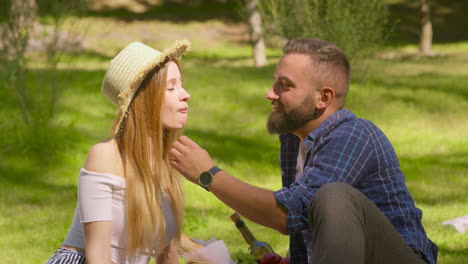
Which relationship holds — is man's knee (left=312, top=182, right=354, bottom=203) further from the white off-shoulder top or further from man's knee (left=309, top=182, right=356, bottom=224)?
the white off-shoulder top

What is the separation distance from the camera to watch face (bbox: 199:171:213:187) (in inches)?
123

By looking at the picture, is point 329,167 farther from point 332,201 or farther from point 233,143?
point 233,143

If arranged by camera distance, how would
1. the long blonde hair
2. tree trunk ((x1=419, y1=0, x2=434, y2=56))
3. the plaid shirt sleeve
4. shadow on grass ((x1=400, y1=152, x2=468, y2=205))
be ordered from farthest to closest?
tree trunk ((x1=419, y1=0, x2=434, y2=56)), shadow on grass ((x1=400, y1=152, x2=468, y2=205)), the long blonde hair, the plaid shirt sleeve

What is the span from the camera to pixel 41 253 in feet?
19.0

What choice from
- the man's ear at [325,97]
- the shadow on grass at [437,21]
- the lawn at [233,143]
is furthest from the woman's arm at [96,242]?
the shadow on grass at [437,21]

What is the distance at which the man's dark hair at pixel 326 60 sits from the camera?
3.44 m

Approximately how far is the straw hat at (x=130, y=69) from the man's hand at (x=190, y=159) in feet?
1.16

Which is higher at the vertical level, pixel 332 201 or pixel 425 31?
pixel 332 201

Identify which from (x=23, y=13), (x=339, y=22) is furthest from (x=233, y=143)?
(x=23, y=13)

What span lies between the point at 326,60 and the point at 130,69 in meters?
0.92

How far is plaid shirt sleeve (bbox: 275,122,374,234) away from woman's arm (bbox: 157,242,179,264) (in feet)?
2.59

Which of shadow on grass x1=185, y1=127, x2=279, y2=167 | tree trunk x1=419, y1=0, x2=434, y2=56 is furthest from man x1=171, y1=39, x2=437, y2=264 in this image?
tree trunk x1=419, y1=0, x2=434, y2=56

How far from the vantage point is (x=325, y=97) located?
346cm

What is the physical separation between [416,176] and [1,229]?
438cm
